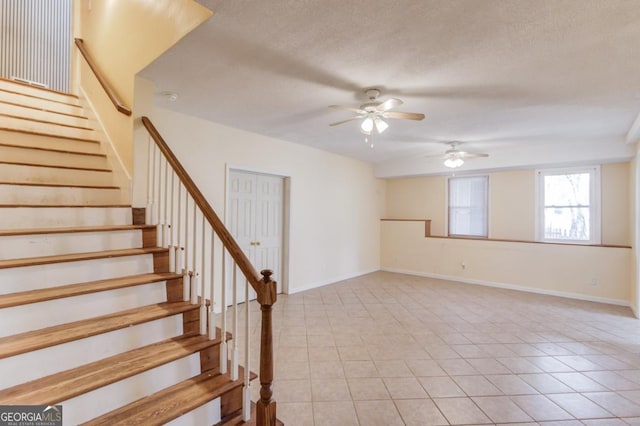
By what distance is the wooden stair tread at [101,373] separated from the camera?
4.55ft

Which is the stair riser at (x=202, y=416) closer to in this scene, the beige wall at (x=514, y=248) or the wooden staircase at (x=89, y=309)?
the wooden staircase at (x=89, y=309)

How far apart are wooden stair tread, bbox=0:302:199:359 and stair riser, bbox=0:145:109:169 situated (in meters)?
1.76

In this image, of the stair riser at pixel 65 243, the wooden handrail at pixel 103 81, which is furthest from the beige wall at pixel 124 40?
the stair riser at pixel 65 243

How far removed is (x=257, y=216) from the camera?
4715 millimetres

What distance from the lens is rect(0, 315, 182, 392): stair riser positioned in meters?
1.46

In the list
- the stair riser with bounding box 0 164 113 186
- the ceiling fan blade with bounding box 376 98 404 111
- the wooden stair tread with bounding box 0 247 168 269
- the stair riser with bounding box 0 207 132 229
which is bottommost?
the wooden stair tread with bounding box 0 247 168 269

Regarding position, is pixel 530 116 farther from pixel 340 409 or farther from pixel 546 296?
pixel 340 409

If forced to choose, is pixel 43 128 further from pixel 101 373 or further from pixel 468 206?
pixel 468 206

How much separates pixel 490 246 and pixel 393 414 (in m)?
4.92

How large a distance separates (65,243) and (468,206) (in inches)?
267

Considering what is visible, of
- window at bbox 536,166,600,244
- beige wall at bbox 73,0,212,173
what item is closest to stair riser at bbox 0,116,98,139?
beige wall at bbox 73,0,212,173

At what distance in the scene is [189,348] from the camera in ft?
6.23

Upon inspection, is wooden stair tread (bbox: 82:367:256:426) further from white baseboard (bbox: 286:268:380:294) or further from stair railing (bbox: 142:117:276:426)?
white baseboard (bbox: 286:268:380:294)

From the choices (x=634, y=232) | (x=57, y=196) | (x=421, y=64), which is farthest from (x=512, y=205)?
(x=57, y=196)
